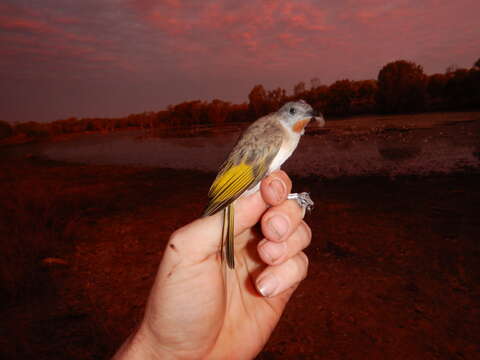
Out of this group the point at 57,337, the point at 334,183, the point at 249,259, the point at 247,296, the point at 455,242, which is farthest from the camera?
the point at 334,183

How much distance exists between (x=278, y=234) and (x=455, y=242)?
5500 millimetres

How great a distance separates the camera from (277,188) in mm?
2396

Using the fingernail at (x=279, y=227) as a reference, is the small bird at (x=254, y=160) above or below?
above

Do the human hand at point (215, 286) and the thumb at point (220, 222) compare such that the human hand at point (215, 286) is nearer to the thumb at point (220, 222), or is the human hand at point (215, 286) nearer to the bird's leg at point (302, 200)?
the thumb at point (220, 222)

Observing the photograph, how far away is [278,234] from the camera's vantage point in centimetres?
243

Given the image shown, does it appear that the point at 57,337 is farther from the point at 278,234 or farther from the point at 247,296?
the point at 278,234

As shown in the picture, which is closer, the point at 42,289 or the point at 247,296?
the point at 247,296

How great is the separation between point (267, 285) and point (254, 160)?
112 centimetres

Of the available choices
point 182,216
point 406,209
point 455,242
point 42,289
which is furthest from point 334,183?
point 42,289

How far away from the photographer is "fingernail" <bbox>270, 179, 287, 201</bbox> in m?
2.40

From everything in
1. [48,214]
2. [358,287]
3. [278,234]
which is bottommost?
[358,287]

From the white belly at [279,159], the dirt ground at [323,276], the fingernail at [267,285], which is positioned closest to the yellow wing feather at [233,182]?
the white belly at [279,159]

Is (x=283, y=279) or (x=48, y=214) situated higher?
(x=283, y=279)

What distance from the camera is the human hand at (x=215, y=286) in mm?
2154
